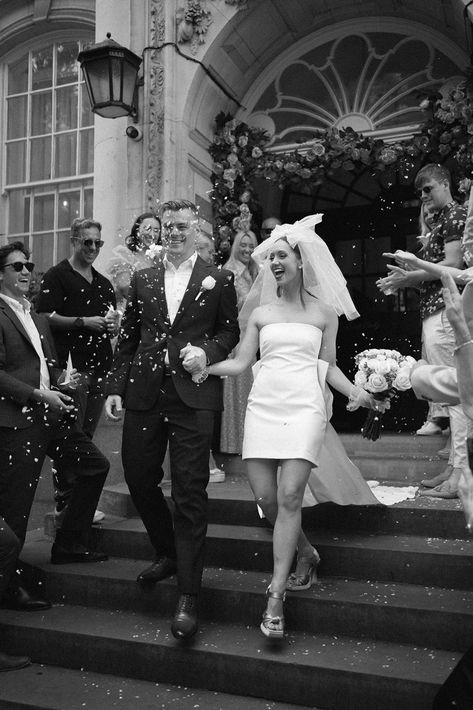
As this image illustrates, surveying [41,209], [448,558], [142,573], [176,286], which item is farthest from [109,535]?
[41,209]

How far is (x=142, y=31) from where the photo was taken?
27.8 ft

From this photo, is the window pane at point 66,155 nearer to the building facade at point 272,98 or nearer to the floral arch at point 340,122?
the building facade at point 272,98

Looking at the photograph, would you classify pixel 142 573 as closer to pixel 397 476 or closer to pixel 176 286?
pixel 176 286

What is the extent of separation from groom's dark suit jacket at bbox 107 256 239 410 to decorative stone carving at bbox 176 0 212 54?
483cm

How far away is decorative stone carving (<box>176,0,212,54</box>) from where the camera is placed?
8242 millimetres

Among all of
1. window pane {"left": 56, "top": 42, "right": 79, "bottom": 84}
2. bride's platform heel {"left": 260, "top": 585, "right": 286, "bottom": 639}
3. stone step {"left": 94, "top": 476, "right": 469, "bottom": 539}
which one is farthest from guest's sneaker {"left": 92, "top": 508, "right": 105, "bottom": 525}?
window pane {"left": 56, "top": 42, "right": 79, "bottom": 84}

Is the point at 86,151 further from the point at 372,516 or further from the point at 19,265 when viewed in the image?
the point at 372,516

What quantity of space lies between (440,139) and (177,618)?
218 inches

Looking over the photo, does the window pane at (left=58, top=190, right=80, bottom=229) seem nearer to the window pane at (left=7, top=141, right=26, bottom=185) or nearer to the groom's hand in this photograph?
the window pane at (left=7, top=141, right=26, bottom=185)

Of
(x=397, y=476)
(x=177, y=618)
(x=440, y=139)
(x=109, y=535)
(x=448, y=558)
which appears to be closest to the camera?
(x=177, y=618)

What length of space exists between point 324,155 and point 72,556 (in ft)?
16.9

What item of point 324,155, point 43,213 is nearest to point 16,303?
point 324,155

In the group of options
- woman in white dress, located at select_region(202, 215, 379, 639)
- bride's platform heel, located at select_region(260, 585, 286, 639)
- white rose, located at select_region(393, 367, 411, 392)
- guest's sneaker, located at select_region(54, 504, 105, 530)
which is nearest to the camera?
bride's platform heel, located at select_region(260, 585, 286, 639)

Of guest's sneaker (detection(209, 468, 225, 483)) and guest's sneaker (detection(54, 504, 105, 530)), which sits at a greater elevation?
guest's sneaker (detection(209, 468, 225, 483))
